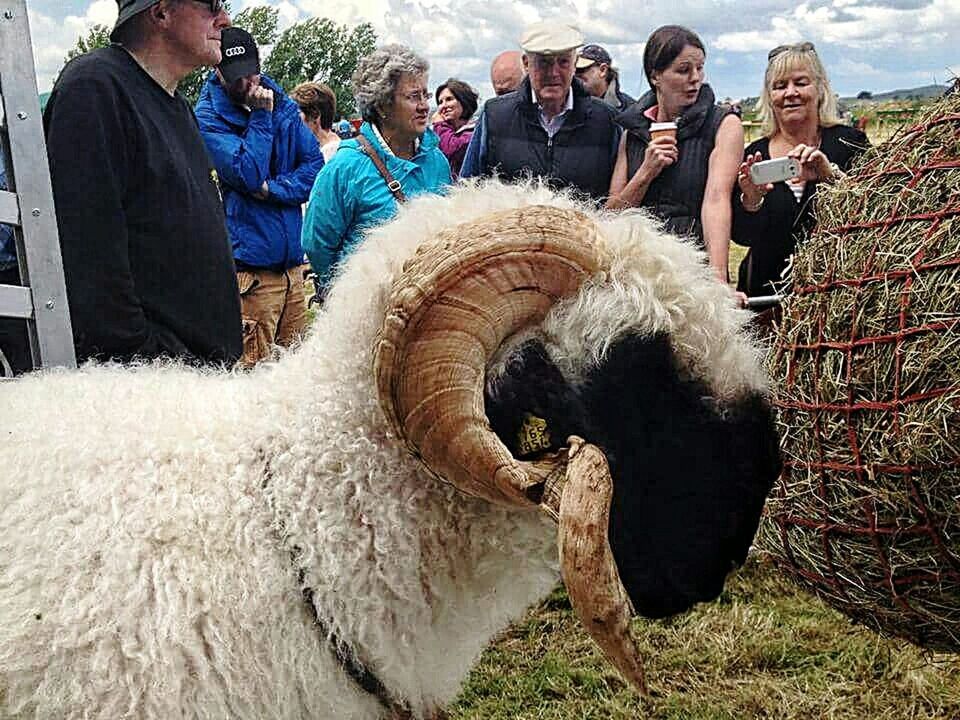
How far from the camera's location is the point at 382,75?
203 inches

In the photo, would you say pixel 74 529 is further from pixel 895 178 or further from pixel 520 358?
pixel 895 178

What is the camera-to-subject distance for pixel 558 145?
17.5 feet

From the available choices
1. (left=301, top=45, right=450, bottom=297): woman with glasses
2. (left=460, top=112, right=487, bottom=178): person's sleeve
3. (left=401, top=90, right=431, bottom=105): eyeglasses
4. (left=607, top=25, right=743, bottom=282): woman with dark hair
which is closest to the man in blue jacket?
(left=301, top=45, right=450, bottom=297): woman with glasses

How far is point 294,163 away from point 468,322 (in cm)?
463

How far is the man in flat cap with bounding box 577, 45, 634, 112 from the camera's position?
23.9 ft

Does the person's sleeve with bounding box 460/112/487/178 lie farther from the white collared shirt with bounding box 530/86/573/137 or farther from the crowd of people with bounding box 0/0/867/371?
the white collared shirt with bounding box 530/86/573/137

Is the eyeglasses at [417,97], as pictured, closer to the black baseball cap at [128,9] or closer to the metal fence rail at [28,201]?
the black baseball cap at [128,9]

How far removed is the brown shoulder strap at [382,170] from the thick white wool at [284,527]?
2.68 m

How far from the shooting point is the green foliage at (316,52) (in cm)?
5434

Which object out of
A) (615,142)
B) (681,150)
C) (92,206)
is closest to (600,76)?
(615,142)

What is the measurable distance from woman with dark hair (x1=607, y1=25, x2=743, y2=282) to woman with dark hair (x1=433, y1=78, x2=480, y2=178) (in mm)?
3249

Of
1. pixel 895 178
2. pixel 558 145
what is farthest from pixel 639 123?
pixel 895 178

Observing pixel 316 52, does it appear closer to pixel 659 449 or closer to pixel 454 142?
pixel 454 142

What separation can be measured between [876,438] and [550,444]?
3.27ft
